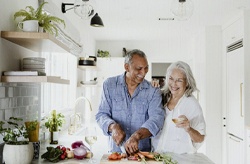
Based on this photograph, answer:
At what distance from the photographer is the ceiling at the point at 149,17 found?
459 centimetres

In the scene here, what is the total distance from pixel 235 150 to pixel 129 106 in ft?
11.2

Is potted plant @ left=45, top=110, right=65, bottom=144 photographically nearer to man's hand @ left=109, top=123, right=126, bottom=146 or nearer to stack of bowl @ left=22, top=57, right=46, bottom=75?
stack of bowl @ left=22, top=57, right=46, bottom=75

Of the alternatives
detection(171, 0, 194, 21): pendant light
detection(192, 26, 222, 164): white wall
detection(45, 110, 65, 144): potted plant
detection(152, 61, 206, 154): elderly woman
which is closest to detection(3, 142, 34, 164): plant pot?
detection(152, 61, 206, 154): elderly woman

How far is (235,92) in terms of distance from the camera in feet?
17.5

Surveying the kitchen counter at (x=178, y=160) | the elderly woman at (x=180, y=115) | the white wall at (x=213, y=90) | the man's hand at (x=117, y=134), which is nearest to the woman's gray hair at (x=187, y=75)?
the elderly woman at (x=180, y=115)

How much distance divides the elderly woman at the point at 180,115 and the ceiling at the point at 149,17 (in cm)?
103

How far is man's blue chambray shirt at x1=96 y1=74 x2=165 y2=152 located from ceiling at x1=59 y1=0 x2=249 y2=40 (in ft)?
2.85

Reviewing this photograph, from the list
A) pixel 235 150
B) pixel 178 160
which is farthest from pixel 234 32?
pixel 178 160

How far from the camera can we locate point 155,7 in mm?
4824

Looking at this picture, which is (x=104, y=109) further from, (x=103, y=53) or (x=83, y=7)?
(x=103, y=53)

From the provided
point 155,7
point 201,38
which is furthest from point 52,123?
point 201,38

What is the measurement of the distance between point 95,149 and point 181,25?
12.8ft

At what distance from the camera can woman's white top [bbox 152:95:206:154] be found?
238cm

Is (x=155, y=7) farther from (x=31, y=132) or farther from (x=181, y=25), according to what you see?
(x=31, y=132)
